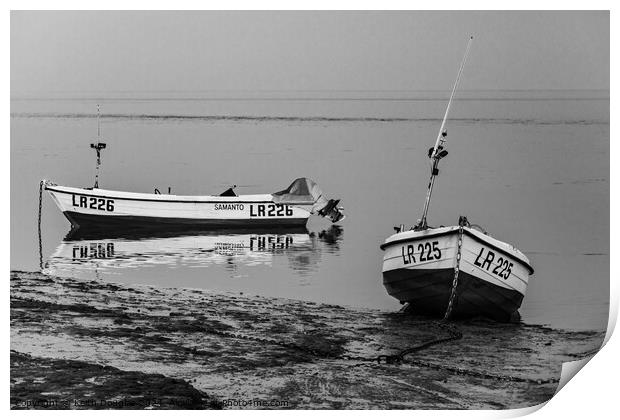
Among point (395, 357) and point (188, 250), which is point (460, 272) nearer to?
point (395, 357)

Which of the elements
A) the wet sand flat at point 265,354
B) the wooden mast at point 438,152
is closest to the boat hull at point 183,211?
the wet sand flat at point 265,354

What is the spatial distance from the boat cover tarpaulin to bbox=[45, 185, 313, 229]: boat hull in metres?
0.74

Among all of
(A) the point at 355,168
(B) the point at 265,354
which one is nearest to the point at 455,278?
(A) the point at 355,168

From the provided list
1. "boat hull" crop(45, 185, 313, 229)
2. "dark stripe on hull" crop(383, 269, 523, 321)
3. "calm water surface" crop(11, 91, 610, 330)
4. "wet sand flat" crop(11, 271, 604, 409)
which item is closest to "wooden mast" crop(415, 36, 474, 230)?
"calm water surface" crop(11, 91, 610, 330)

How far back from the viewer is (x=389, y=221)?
32.9ft

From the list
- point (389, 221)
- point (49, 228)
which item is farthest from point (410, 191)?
point (49, 228)

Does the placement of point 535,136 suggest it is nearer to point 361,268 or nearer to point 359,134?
point 359,134

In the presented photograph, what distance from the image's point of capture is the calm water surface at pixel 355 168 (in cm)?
866

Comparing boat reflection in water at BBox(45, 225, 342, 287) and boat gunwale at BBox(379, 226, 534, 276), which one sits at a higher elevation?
boat reflection in water at BBox(45, 225, 342, 287)

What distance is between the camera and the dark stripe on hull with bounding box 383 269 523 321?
917cm

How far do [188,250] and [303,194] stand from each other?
5.31 feet

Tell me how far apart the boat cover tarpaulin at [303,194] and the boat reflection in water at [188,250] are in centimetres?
46

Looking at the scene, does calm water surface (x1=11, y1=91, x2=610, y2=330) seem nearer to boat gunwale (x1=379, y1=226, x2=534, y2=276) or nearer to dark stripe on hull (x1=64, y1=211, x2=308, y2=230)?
boat gunwale (x1=379, y1=226, x2=534, y2=276)

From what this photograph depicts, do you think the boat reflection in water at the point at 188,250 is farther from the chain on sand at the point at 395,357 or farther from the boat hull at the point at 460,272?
the chain on sand at the point at 395,357
